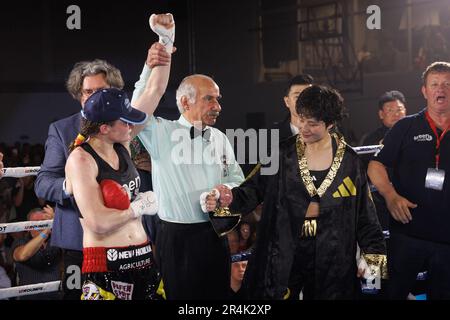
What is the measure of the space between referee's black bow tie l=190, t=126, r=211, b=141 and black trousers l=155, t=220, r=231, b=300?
436 mm

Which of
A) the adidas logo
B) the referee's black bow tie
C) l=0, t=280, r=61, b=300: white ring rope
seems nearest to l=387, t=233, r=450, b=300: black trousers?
the adidas logo

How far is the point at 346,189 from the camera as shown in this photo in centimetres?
266

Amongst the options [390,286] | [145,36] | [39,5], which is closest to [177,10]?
[145,36]

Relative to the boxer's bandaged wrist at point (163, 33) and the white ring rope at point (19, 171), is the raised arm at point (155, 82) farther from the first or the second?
the white ring rope at point (19, 171)

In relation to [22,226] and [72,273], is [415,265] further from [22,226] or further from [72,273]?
[22,226]

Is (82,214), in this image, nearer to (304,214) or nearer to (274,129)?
(304,214)

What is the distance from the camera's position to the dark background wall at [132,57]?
1012 cm

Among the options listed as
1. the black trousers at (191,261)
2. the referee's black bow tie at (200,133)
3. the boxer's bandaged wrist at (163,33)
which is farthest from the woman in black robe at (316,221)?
the boxer's bandaged wrist at (163,33)

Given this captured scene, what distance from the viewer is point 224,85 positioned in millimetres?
12945

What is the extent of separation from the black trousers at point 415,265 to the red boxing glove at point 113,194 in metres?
1.60

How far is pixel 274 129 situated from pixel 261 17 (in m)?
9.54

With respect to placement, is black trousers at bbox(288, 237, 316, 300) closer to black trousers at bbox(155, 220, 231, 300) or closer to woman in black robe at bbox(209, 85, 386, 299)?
woman in black robe at bbox(209, 85, 386, 299)

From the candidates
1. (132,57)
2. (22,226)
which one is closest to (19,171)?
(22,226)

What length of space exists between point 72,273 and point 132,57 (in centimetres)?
931
